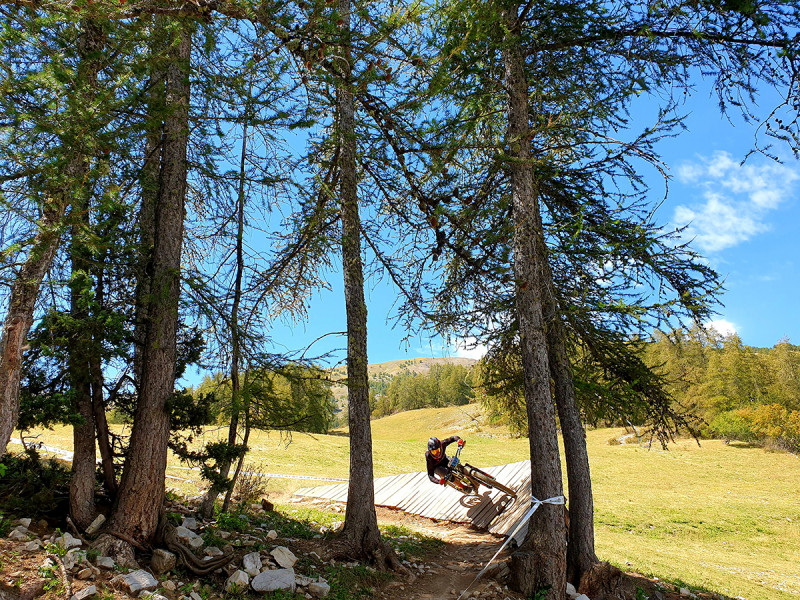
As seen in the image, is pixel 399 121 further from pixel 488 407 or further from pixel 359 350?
pixel 488 407

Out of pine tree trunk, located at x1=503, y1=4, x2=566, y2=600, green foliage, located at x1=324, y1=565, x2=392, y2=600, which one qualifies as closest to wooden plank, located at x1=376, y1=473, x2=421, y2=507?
green foliage, located at x1=324, y1=565, x2=392, y2=600

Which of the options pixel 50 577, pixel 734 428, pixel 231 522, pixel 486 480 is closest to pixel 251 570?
pixel 231 522

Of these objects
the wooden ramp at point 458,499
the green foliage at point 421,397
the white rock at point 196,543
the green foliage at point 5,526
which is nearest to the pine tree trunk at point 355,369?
the white rock at point 196,543

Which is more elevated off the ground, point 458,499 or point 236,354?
point 236,354

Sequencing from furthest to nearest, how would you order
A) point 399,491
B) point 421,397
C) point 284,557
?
1. point 421,397
2. point 399,491
3. point 284,557

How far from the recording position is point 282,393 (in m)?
7.45

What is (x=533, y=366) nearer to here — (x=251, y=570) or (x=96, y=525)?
(x=251, y=570)

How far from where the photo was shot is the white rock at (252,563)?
6.03 meters

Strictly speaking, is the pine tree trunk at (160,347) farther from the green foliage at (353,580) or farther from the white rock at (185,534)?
the green foliage at (353,580)

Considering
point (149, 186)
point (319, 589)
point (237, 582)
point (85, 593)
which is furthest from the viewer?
point (149, 186)

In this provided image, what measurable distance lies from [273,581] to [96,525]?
7.63 ft

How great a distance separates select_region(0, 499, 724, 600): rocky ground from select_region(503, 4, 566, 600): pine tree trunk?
481 mm

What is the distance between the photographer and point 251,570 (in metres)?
6.03

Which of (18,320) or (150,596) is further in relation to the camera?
(18,320)
